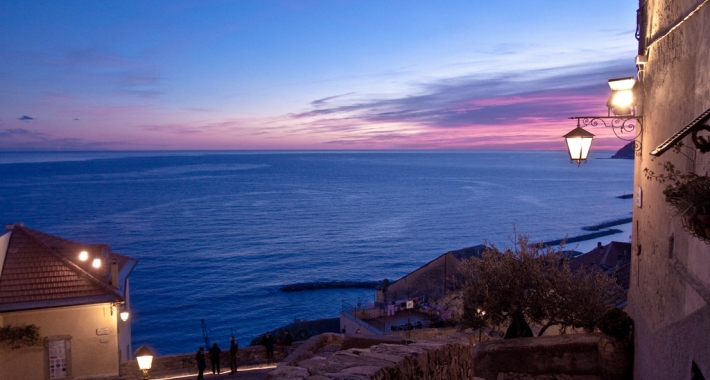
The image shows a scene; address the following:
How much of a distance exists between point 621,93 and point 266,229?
83542 millimetres

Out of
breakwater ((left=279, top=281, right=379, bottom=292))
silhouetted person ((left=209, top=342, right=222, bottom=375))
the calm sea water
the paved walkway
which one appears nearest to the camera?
the paved walkway

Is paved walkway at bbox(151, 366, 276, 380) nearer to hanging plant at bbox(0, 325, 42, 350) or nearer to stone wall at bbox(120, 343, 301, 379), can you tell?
stone wall at bbox(120, 343, 301, 379)

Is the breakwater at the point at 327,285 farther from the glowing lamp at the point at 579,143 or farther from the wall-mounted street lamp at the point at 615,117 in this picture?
the glowing lamp at the point at 579,143

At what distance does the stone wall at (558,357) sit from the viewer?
9.09 m

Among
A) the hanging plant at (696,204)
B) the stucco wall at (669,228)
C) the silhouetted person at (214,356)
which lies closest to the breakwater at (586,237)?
the silhouetted person at (214,356)

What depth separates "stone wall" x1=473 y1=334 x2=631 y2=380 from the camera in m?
9.09

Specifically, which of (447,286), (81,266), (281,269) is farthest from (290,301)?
(81,266)

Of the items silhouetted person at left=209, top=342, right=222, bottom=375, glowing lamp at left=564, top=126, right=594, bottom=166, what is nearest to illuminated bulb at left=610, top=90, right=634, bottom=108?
glowing lamp at left=564, top=126, right=594, bottom=166

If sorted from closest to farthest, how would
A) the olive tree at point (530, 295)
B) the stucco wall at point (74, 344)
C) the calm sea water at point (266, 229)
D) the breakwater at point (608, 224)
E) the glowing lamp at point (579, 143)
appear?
1. the glowing lamp at point (579, 143)
2. the olive tree at point (530, 295)
3. the stucco wall at point (74, 344)
4. the calm sea water at point (266, 229)
5. the breakwater at point (608, 224)

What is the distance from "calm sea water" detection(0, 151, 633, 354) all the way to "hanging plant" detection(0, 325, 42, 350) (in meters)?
31.3

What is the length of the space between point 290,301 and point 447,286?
Answer: 27.1 meters

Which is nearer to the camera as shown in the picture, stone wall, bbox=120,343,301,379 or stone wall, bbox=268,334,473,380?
stone wall, bbox=268,334,473,380

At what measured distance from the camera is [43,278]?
1609 centimetres

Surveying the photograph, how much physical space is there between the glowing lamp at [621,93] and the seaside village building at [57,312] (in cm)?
1407
